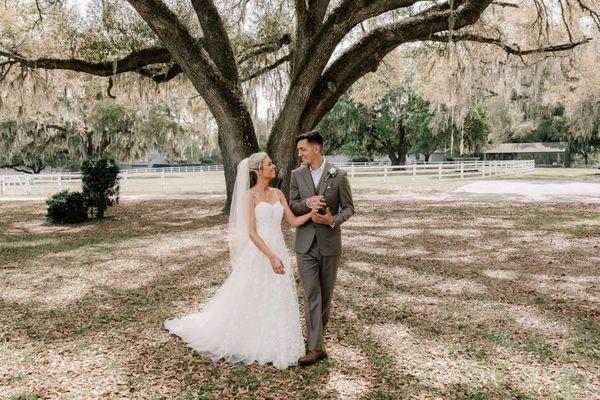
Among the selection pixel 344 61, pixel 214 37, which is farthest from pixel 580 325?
pixel 214 37

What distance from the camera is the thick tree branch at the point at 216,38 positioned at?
11.1 meters

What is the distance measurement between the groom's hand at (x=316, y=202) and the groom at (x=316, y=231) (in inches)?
2.8

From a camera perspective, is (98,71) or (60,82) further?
(60,82)

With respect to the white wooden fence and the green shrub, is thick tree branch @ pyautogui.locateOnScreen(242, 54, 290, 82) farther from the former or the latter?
the green shrub

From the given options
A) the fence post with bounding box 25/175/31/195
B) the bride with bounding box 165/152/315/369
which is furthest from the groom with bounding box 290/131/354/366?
the fence post with bounding box 25/175/31/195

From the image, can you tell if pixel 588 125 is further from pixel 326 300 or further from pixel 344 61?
pixel 326 300

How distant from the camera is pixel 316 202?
3492 mm

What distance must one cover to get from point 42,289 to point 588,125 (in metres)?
31.8

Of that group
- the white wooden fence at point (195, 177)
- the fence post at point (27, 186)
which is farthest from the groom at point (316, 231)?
the fence post at point (27, 186)

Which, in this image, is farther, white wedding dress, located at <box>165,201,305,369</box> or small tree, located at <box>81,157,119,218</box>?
small tree, located at <box>81,157,119,218</box>

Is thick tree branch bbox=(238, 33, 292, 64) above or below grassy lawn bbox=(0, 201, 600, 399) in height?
above

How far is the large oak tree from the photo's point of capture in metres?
9.38

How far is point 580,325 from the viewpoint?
15.5 ft

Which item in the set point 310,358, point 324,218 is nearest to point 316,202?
point 324,218
